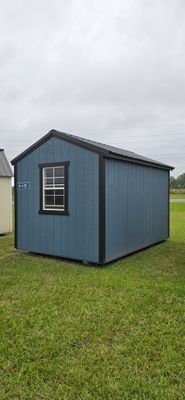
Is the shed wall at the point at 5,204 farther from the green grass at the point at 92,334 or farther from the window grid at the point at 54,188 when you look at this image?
the green grass at the point at 92,334

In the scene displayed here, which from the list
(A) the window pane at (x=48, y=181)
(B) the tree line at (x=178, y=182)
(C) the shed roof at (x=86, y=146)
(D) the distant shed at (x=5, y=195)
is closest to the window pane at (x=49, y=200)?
(A) the window pane at (x=48, y=181)

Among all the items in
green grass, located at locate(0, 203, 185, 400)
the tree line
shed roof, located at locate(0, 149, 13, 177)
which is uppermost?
the tree line

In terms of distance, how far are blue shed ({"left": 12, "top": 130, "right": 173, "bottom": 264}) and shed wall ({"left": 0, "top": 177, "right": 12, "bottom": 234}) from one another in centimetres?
305

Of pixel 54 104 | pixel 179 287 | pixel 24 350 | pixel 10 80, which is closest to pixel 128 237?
pixel 179 287

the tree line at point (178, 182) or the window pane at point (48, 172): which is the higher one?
the tree line at point (178, 182)

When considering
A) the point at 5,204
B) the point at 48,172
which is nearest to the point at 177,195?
the point at 5,204

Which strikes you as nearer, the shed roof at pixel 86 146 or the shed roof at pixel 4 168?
the shed roof at pixel 86 146

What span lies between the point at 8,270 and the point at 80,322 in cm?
280

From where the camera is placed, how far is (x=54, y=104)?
79.7ft

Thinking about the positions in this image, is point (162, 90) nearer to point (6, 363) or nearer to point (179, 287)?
point (179, 287)

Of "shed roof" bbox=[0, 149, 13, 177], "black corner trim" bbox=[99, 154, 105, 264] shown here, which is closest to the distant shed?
"shed roof" bbox=[0, 149, 13, 177]

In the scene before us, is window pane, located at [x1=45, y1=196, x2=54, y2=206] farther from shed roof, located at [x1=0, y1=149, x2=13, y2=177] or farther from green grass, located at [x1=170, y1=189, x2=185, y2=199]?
green grass, located at [x1=170, y1=189, x2=185, y2=199]

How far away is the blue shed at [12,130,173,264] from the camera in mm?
6098

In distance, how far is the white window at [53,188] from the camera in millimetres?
6793
